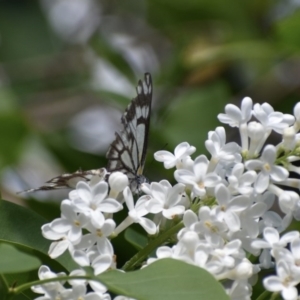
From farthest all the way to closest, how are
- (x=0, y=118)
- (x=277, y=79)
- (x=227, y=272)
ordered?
(x=277, y=79)
(x=0, y=118)
(x=227, y=272)

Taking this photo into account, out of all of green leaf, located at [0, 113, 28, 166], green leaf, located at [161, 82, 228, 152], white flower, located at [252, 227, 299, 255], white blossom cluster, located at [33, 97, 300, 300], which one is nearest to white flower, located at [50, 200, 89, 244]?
white blossom cluster, located at [33, 97, 300, 300]

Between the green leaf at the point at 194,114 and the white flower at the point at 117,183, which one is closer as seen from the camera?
the white flower at the point at 117,183

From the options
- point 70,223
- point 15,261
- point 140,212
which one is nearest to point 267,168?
point 140,212

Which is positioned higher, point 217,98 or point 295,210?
point 295,210

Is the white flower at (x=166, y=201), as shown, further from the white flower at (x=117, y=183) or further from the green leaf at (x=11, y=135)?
the green leaf at (x=11, y=135)

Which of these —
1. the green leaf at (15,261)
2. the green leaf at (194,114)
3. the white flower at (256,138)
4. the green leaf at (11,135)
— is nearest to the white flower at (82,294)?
the green leaf at (15,261)

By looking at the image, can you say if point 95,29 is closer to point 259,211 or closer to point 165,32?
point 165,32

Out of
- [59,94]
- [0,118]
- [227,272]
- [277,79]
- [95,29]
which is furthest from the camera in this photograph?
[95,29]

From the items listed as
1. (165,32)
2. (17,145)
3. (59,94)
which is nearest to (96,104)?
(59,94)
